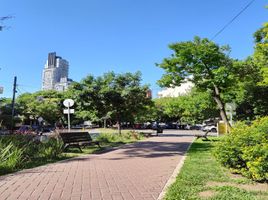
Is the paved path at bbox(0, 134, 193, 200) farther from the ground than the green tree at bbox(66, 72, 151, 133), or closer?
closer

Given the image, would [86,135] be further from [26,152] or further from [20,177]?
[20,177]

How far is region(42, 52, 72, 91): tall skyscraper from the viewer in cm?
6838

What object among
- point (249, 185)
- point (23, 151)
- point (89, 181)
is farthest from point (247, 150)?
point (23, 151)

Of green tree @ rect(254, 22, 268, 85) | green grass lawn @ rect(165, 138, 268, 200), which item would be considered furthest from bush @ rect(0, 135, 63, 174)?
green tree @ rect(254, 22, 268, 85)

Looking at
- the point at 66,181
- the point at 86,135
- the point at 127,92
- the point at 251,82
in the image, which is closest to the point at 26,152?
the point at 66,181

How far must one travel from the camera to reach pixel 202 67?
66.4ft

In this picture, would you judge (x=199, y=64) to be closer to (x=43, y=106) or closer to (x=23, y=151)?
(x=23, y=151)

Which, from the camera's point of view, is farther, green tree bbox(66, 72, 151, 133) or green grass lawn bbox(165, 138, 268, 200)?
green tree bbox(66, 72, 151, 133)

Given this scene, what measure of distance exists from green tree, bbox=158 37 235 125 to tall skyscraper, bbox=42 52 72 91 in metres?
48.7

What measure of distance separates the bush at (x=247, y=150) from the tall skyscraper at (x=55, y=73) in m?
61.1

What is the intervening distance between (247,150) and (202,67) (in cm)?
1396

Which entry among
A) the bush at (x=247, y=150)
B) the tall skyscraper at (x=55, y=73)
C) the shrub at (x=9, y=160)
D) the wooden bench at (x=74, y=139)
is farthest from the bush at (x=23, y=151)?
the tall skyscraper at (x=55, y=73)

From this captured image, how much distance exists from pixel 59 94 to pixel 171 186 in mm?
60073

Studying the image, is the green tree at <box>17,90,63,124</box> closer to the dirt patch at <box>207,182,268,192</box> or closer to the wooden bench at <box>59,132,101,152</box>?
the wooden bench at <box>59,132,101,152</box>
